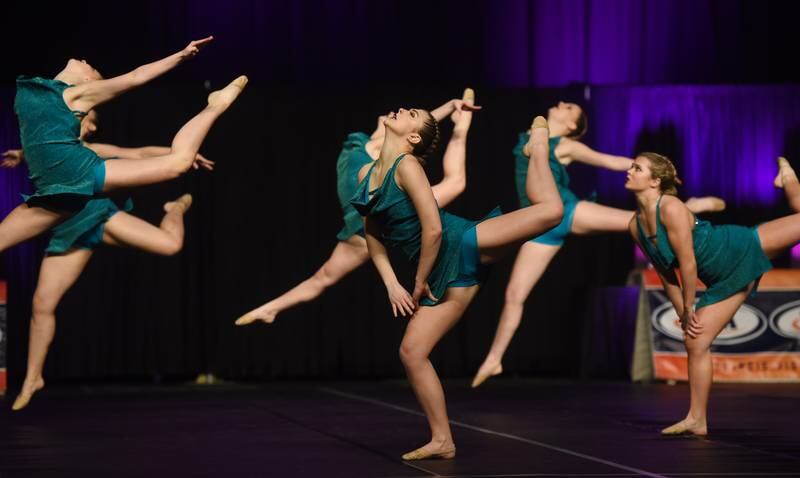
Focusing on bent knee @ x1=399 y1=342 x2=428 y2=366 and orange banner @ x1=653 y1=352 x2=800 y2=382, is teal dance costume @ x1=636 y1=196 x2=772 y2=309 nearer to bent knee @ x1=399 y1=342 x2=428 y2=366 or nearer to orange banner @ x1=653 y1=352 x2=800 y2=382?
bent knee @ x1=399 y1=342 x2=428 y2=366

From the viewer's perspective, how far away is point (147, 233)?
6.02 meters

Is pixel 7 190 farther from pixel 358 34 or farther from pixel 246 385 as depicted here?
pixel 358 34

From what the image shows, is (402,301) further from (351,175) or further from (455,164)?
(351,175)

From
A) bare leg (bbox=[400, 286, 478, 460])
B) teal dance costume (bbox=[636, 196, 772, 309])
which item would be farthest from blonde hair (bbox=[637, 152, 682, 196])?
bare leg (bbox=[400, 286, 478, 460])

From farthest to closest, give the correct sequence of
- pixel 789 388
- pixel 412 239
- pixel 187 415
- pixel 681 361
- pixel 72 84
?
pixel 681 361 < pixel 789 388 < pixel 187 415 < pixel 72 84 < pixel 412 239

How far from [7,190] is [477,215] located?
11.1 ft

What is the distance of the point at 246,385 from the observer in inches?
344

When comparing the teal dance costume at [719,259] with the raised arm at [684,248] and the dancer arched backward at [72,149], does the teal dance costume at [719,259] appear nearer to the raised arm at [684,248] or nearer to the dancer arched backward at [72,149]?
the raised arm at [684,248]

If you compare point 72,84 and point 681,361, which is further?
point 681,361

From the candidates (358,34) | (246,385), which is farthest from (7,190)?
(358,34)

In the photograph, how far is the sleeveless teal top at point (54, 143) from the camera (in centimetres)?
493

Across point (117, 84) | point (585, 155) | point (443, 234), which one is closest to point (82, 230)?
point (117, 84)

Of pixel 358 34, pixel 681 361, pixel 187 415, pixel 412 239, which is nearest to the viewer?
pixel 412 239

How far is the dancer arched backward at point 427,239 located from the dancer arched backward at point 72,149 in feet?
3.21
